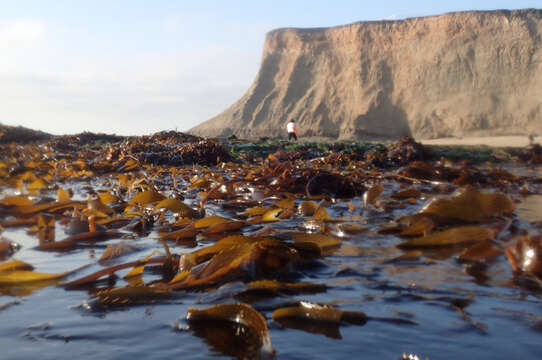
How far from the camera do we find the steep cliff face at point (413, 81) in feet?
93.6

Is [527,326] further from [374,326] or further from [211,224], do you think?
[211,224]

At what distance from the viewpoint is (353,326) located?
82cm

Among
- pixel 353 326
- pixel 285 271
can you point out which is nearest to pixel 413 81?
pixel 285 271

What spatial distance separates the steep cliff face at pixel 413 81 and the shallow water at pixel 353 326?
29687 millimetres

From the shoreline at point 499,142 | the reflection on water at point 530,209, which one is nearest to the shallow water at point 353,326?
the reflection on water at point 530,209

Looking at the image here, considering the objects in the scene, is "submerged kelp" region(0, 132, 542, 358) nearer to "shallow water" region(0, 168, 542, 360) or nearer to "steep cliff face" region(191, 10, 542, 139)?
"shallow water" region(0, 168, 542, 360)

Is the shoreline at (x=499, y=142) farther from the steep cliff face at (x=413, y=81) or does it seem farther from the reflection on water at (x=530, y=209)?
the reflection on water at (x=530, y=209)

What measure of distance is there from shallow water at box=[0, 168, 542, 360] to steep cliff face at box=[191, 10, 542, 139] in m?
29.7

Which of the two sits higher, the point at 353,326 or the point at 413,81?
the point at 413,81

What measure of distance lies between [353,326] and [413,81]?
106ft

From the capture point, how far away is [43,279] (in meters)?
1.10

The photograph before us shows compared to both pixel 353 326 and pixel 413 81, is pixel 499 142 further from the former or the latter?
pixel 353 326

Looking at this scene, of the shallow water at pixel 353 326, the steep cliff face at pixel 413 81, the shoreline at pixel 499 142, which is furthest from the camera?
the steep cliff face at pixel 413 81

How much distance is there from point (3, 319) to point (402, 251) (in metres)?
1.08
